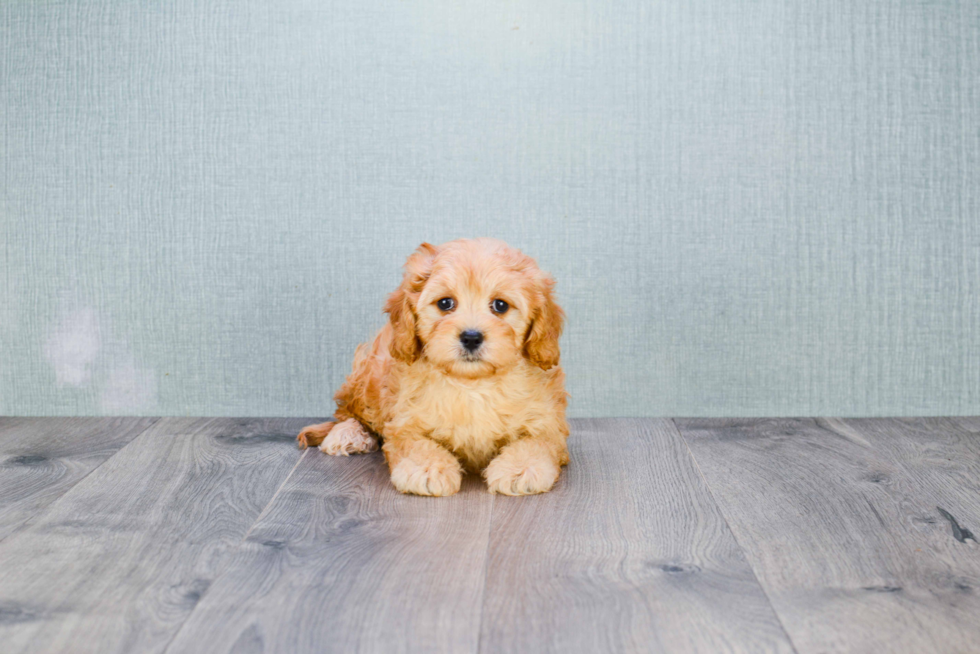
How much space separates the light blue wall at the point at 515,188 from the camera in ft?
8.27

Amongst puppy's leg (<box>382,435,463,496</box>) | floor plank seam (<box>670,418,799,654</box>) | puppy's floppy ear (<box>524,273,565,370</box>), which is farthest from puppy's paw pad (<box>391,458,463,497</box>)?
floor plank seam (<box>670,418,799,654</box>)

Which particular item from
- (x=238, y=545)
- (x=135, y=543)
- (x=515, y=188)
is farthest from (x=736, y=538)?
(x=515, y=188)

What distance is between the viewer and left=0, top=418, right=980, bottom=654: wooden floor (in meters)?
1.23

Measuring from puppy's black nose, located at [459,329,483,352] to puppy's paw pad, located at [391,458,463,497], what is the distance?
31 cm

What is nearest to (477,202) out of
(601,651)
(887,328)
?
(887,328)

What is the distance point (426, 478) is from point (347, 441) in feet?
1.46

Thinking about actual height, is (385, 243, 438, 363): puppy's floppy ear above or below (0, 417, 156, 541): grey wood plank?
above

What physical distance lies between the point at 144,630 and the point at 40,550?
45 cm

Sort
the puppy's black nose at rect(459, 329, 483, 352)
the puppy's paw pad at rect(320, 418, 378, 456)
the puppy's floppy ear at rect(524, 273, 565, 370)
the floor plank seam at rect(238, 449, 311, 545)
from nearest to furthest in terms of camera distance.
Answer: the floor plank seam at rect(238, 449, 311, 545) < the puppy's black nose at rect(459, 329, 483, 352) < the puppy's floppy ear at rect(524, 273, 565, 370) < the puppy's paw pad at rect(320, 418, 378, 456)

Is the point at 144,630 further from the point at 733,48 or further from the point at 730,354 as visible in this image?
the point at 733,48

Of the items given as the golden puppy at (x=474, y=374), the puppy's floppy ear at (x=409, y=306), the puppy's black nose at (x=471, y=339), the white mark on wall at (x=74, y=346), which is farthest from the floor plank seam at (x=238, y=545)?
the white mark on wall at (x=74, y=346)

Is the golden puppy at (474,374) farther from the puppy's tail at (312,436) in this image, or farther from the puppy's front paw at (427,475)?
the puppy's tail at (312,436)

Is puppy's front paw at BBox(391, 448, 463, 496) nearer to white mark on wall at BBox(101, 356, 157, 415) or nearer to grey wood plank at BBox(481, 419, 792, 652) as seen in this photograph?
grey wood plank at BBox(481, 419, 792, 652)

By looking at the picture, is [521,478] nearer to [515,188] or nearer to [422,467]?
[422,467]
